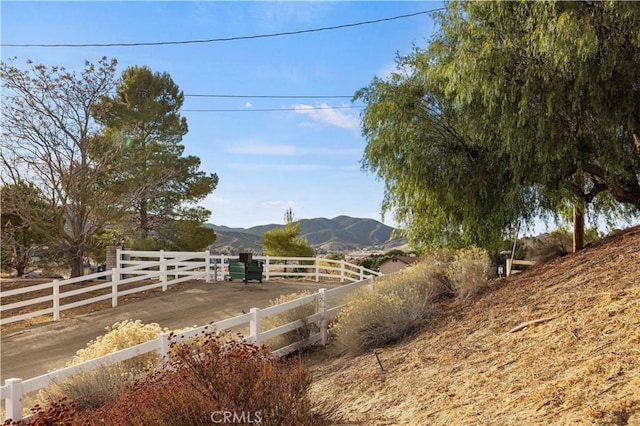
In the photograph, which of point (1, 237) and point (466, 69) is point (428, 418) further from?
point (1, 237)

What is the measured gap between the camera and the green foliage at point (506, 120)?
10.8m

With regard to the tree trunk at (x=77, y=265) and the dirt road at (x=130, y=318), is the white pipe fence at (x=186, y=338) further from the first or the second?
the tree trunk at (x=77, y=265)

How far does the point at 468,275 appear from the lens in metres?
10.6

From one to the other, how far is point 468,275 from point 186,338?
5.92m

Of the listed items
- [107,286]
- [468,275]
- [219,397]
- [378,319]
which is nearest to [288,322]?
[378,319]

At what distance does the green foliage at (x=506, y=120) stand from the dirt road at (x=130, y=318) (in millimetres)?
5532

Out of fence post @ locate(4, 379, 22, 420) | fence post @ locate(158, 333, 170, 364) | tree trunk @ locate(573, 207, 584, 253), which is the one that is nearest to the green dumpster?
tree trunk @ locate(573, 207, 584, 253)

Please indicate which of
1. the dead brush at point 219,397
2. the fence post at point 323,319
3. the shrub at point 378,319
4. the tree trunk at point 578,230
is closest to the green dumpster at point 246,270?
the fence post at point 323,319

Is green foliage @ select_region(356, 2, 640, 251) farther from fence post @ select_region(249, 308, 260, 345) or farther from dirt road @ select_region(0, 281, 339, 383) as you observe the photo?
fence post @ select_region(249, 308, 260, 345)

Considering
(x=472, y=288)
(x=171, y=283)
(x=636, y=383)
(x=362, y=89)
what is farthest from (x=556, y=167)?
(x=171, y=283)

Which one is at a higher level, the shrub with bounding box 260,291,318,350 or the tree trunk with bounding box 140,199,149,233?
the tree trunk with bounding box 140,199,149,233

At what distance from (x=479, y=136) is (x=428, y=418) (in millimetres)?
8687

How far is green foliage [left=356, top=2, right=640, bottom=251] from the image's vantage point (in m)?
10.8

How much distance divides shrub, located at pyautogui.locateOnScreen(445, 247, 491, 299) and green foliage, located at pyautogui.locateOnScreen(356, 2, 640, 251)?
2384 millimetres
